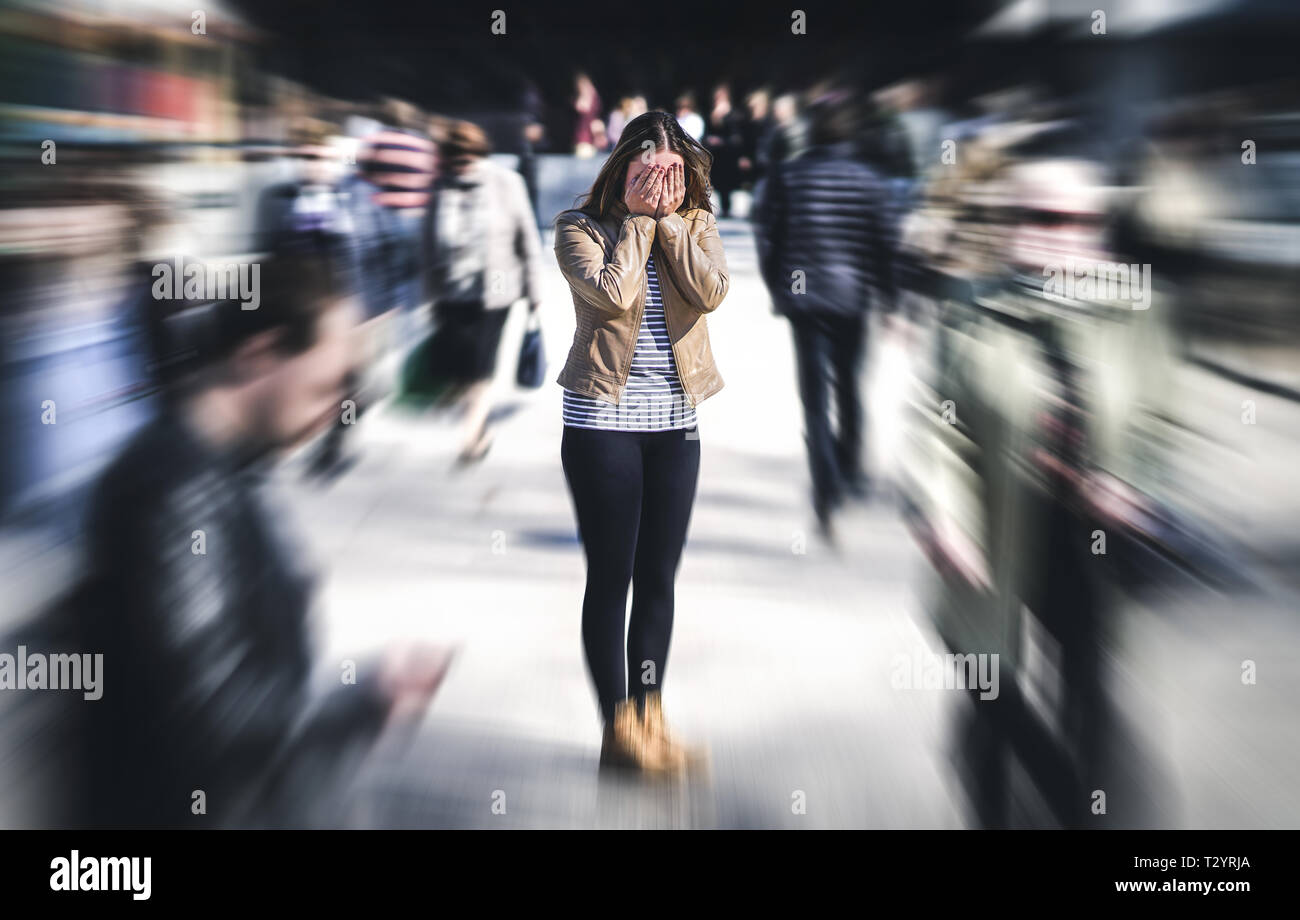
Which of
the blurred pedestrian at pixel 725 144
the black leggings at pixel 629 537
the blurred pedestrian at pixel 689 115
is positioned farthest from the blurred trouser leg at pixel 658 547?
the blurred pedestrian at pixel 689 115

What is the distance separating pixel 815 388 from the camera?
9.23ft

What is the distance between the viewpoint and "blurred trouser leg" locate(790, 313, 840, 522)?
110 inches

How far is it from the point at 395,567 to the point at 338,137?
1060 mm

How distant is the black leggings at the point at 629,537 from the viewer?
237 cm

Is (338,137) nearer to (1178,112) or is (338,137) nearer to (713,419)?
(713,419)

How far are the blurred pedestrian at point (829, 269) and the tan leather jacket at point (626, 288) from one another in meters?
0.39

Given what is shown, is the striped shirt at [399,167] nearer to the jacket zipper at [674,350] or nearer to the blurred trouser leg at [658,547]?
the jacket zipper at [674,350]

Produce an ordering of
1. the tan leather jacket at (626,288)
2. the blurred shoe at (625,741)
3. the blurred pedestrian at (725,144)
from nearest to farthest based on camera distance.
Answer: the tan leather jacket at (626,288) → the blurred shoe at (625,741) → the blurred pedestrian at (725,144)

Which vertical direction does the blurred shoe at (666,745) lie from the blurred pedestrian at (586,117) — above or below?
below

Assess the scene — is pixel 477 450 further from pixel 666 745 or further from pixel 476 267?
pixel 666 745

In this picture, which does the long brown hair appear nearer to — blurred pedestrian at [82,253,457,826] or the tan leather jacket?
the tan leather jacket

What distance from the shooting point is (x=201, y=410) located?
8.75 ft

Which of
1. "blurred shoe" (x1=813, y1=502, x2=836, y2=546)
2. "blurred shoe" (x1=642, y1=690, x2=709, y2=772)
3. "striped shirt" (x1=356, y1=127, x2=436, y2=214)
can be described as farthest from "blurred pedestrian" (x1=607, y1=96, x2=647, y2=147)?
"blurred shoe" (x1=642, y1=690, x2=709, y2=772)
